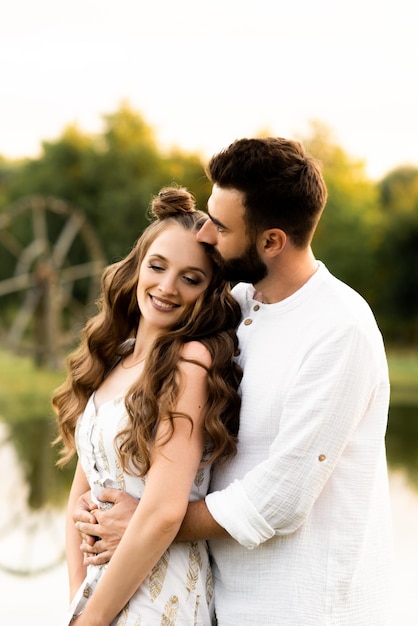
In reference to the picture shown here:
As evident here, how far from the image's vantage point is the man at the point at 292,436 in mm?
1944

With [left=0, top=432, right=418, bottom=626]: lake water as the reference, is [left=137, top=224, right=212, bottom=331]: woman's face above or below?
above

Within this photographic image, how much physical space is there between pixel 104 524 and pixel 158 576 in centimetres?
17

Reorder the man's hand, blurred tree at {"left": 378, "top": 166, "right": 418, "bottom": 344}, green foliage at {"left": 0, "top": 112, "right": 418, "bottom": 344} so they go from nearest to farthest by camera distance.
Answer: the man's hand → blurred tree at {"left": 378, "top": 166, "right": 418, "bottom": 344} → green foliage at {"left": 0, "top": 112, "right": 418, "bottom": 344}

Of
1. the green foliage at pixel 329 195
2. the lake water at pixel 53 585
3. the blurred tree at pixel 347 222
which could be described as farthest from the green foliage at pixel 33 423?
the blurred tree at pixel 347 222

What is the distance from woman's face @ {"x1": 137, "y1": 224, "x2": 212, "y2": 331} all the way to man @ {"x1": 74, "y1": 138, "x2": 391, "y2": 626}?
0.06m

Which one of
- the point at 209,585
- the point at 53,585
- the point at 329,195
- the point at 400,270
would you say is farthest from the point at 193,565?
the point at 329,195

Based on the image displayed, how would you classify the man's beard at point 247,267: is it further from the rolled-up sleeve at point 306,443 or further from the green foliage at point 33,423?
the green foliage at point 33,423

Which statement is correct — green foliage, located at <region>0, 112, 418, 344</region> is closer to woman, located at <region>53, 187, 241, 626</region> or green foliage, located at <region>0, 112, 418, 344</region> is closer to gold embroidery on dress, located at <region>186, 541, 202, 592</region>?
woman, located at <region>53, 187, 241, 626</region>

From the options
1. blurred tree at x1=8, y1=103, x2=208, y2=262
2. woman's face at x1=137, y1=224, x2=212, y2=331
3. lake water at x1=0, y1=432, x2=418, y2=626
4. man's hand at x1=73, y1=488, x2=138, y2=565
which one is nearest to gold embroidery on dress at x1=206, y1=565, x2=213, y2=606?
man's hand at x1=73, y1=488, x2=138, y2=565

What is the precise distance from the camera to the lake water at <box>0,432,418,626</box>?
435cm

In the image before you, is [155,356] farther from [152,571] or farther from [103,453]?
[152,571]

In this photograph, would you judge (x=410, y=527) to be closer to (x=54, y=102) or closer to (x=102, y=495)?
(x=102, y=495)

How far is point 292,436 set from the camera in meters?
1.94

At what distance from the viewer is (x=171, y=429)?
1988 mm
